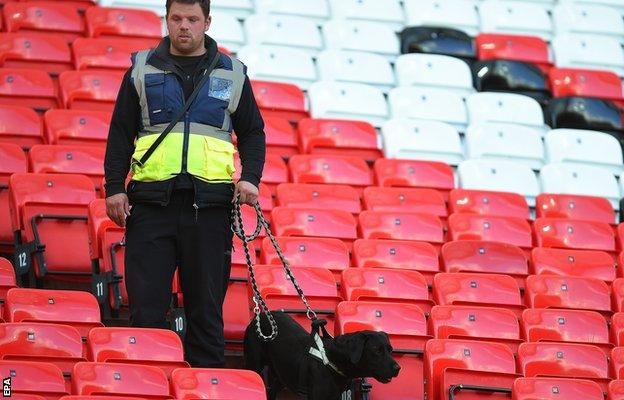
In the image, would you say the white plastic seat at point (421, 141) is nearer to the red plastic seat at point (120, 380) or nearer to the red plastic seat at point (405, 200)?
the red plastic seat at point (405, 200)

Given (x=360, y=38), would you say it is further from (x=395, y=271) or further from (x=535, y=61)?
(x=395, y=271)

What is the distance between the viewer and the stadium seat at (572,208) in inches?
386

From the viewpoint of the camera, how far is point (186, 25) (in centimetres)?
636

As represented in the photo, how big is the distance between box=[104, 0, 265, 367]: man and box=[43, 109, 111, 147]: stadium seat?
2.58 metres

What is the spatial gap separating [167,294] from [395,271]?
70.7 inches

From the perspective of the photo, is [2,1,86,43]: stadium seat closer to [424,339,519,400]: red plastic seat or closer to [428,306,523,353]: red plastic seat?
[428,306,523,353]: red plastic seat

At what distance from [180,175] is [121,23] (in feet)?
15.2

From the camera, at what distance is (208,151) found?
643cm

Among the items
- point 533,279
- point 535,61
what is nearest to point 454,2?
point 535,61

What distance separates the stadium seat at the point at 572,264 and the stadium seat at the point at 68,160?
2721mm

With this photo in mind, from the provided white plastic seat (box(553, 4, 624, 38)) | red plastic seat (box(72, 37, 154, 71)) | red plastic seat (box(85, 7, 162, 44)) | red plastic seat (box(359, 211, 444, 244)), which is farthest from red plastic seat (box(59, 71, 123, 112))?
white plastic seat (box(553, 4, 624, 38))

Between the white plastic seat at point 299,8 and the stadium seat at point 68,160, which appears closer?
the stadium seat at point 68,160

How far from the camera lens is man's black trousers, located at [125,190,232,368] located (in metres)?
6.44

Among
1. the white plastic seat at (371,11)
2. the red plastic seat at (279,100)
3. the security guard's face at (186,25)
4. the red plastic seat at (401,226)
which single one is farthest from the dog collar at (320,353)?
the white plastic seat at (371,11)
